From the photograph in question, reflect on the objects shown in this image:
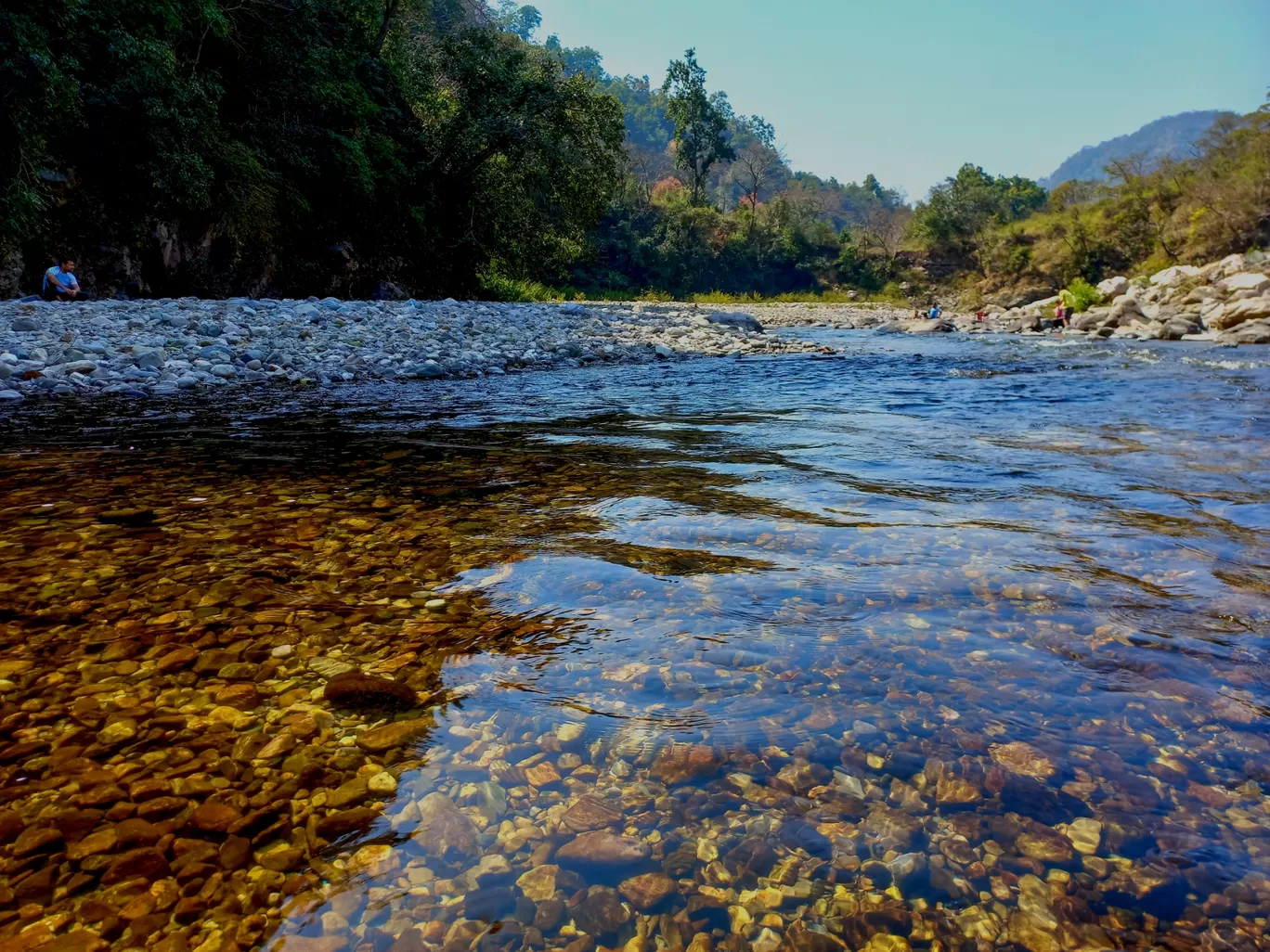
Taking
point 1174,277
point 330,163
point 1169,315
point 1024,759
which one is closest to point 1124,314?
point 1169,315

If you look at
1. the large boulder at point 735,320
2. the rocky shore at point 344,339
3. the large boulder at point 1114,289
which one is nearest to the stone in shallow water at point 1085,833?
the rocky shore at point 344,339

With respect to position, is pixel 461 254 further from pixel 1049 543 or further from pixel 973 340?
pixel 1049 543

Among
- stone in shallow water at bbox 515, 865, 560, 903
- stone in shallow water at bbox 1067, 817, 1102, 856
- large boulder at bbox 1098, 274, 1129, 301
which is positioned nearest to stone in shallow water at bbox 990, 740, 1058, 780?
stone in shallow water at bbox 1067, 817, 1102, 856

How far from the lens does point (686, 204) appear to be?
55.1 meters

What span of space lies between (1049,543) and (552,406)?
4.71m

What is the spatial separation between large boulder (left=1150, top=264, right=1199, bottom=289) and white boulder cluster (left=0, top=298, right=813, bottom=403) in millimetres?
17825

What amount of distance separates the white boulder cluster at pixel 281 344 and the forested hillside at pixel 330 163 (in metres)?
3.71

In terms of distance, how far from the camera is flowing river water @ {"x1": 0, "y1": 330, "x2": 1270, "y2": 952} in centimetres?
117

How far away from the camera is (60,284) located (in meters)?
11.7

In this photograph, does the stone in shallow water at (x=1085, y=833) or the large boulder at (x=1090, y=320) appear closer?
the stone in shallow water at (x=1085, y=833)

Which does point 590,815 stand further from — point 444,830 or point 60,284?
point 60,284

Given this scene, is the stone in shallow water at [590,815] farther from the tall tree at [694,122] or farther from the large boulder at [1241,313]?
the tall tree at [694,122]

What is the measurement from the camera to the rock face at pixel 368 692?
1766 millimetres

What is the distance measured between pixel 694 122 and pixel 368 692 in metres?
62.3
